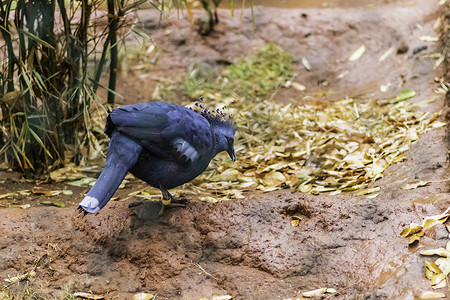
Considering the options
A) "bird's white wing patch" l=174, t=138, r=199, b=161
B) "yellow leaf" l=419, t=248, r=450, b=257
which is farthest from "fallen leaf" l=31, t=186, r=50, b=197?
"yellow leaf" l=419, t=248, r=450, b=257

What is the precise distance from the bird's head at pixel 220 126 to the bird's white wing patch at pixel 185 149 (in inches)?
14.1

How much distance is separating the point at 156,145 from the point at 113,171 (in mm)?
299

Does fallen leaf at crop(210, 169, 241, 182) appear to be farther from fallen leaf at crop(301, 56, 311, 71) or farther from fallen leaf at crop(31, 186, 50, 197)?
fallen leaf at crop(301, 56, 311, 71)

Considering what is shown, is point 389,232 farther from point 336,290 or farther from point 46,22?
point 46,22

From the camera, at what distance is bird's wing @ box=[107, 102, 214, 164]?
9.25 feet

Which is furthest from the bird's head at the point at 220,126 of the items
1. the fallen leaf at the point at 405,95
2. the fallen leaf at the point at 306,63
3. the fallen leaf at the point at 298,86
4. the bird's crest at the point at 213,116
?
the fallen leaf at the point at 306,63

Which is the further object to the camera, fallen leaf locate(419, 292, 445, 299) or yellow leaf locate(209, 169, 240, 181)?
yellow leaf locate(209, 169, 240, 181)

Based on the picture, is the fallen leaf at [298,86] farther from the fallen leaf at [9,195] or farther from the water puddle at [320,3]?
the fallen leaf at [9,195]

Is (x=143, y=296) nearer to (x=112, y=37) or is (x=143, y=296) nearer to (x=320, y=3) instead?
(x=112, y=37)

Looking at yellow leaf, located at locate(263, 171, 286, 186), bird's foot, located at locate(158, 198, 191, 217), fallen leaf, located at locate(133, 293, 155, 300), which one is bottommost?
fallen leaf, located at locate(133, 293, 155, 300)

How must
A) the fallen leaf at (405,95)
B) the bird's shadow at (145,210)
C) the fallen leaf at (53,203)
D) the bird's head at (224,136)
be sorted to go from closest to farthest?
the bird's shadow at (145,210), the bird's head at (224,136), the fallen leaf at (53,203), the fallen leaf at (405,95)

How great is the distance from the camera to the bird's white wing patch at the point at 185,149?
9.59 ft

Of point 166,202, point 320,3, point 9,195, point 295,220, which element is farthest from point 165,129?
point 320,3

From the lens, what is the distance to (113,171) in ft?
8.87
